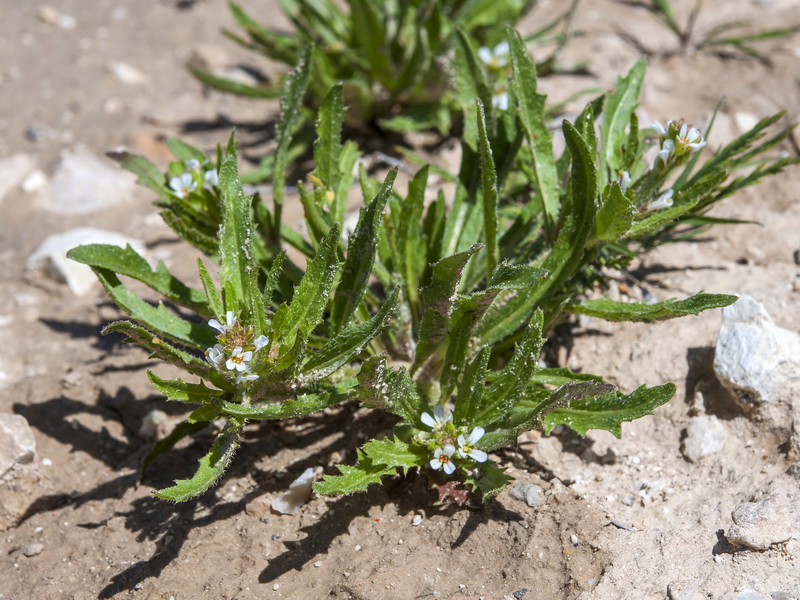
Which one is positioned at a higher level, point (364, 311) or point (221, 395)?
point (364, 311)

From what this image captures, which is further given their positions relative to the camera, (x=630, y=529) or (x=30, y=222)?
(x=30, y=222)

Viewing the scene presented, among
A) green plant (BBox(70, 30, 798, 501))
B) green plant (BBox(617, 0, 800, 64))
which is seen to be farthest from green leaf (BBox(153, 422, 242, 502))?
green plant (BBox(617, 0, 800, 64))

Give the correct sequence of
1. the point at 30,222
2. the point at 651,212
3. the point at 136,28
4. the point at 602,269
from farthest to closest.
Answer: the point at 136,28
the point at 30,222
the point at 602,269
the point at 651,212

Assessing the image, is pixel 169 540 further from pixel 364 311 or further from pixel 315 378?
pixel 364 311

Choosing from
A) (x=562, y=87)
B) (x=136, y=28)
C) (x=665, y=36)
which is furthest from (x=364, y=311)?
(x=136, y=28)

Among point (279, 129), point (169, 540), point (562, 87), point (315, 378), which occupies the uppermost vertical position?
point (562, 87)

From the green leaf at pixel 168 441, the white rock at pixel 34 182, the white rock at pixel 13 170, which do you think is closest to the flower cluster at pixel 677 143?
the green leaf at pixel 168 441
